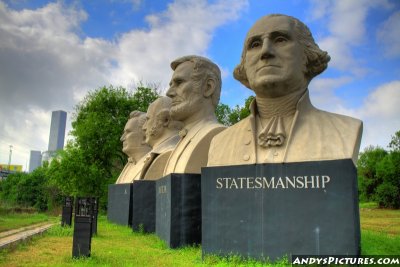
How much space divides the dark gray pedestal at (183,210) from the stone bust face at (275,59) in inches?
109

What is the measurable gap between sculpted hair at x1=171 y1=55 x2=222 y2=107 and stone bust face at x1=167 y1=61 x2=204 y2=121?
9 cm

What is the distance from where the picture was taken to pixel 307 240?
521cm

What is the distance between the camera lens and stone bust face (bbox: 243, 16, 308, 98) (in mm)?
5770

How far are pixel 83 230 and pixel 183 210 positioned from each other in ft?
6.33

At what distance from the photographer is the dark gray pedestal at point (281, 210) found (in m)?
5.05

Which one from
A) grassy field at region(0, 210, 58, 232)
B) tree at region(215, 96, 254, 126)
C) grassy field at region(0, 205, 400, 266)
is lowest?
grassy field at region(0, 205, 400, 266)

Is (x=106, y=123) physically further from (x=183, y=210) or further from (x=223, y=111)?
(x=183, y=210)

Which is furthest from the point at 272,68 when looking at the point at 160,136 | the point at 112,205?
the point at 112,205

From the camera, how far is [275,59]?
18.9 ft

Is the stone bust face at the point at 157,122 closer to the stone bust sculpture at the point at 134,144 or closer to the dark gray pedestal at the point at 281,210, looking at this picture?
the stone bust sculpture at the point at 134,144

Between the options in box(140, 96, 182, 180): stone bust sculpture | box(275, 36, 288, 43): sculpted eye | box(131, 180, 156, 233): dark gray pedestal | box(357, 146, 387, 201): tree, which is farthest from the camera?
box(357, 146, 387, 201): tree

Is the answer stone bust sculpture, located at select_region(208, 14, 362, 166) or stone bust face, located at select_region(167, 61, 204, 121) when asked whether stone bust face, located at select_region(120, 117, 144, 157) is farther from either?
stone bust sculpture, located at select_region(208, 14, 362, 166)

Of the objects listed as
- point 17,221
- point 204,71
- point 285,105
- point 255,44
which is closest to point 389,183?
point 17,221

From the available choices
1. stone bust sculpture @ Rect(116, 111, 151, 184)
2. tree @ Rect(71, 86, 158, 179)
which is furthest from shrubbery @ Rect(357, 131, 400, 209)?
stone bust sculpture @ Rect(116, 111, 151, 184)
